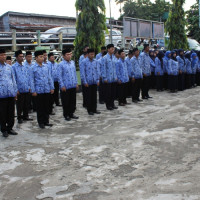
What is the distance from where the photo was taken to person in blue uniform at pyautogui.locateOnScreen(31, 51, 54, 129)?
670cm

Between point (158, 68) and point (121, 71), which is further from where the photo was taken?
point (158, 68)

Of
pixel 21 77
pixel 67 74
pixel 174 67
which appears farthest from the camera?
pixel 174 67

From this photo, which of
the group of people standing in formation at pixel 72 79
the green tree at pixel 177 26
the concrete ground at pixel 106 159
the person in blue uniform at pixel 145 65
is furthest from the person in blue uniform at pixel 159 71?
the concrete ground at pixel 106 159

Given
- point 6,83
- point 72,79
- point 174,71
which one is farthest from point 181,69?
point 6,83

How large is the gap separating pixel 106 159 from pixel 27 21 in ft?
87.4

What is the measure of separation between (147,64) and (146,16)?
46644 mm

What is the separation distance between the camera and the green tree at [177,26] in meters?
15.6

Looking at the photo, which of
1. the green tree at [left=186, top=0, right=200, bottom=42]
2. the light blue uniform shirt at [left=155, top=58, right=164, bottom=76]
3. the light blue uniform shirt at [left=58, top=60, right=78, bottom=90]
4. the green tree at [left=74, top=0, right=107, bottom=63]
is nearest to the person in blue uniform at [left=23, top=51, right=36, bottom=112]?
the light blue uniform shirt at [left=58, top=60, right=78, bottom=90]

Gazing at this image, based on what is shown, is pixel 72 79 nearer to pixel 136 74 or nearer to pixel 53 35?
pixel 136 74

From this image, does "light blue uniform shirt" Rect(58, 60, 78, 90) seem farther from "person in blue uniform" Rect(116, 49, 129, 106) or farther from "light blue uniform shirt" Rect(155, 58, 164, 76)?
"light blue uniform shirt" Rect(155, 58, 164, 76)

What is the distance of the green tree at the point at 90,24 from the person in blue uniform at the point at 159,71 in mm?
2359

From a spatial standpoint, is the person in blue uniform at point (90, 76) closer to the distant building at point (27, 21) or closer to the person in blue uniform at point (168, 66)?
the person in blue uniform at point (168, 66)

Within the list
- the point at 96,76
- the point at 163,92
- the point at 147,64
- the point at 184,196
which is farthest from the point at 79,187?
the point at 163,92

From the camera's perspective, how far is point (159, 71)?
1206 cm
